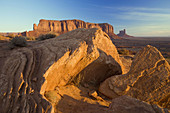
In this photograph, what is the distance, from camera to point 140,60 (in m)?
4.44

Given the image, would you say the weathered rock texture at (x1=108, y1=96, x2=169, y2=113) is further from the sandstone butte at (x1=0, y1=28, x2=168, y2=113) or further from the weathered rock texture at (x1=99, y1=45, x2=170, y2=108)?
the weathered rock texture at (x1=99, y1=45, x2=170, y2=108)

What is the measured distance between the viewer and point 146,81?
12.9 ft

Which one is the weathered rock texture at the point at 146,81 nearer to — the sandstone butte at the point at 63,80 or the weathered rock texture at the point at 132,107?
the sandstone butte at the point at 63,80

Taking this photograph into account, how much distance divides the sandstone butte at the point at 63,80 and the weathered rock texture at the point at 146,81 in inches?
12.4

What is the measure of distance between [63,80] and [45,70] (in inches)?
40.2

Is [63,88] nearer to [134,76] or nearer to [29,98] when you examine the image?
[29,98]

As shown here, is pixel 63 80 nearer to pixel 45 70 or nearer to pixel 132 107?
pixel 45 70

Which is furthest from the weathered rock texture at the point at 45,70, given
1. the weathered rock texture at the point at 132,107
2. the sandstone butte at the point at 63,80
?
the weathered rock texture at the point at 132,107

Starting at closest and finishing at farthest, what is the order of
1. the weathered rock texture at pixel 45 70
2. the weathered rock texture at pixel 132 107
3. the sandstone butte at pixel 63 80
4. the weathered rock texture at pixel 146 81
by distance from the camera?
the weathered rock texture at pixel 132 107 → the sandstone butte at pixel 63 80 → the weathered rock texture at pixel 45 70 → the weathered rock texture at pixel 146 81

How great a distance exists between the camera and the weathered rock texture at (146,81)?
11.8ft

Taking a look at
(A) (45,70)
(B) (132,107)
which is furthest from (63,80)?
(B) (132,107)

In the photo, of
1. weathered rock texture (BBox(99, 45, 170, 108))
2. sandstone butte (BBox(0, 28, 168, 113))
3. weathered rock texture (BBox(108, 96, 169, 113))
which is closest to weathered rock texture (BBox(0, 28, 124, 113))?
sandstone butte (BBox(0, 28, 168, 113))

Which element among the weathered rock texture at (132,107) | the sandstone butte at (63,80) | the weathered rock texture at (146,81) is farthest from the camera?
the weathered rock texture at (146,81)

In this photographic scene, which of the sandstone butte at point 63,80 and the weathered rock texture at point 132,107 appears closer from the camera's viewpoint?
the weathered rock texture at point 132,107
